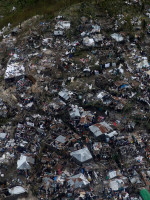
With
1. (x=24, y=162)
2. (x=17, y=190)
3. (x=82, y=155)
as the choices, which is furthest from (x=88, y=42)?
(x=17, y=190)

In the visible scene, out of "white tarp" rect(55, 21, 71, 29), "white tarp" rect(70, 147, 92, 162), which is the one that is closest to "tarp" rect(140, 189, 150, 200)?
"white tarp" rect(70, 147, 92, 162)

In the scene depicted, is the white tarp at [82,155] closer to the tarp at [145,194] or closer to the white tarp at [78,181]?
the white tarp at [78,181]

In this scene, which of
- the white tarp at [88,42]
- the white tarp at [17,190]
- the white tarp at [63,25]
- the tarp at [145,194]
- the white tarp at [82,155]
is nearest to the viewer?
the tarp at [145,194]

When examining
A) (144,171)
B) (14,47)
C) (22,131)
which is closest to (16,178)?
(22,131)

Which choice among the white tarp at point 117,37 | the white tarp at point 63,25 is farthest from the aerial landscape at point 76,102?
the white tarp at point 63,25

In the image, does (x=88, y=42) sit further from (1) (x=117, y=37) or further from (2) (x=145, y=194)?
(2) (x=145, y=194)

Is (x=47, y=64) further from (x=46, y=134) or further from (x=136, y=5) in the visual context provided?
(x=136, y=5)
